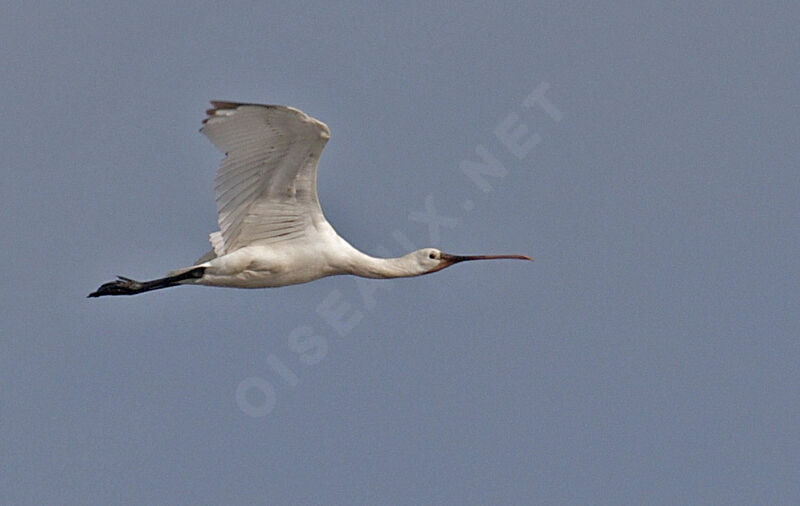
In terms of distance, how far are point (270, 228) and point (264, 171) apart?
3.39 feet

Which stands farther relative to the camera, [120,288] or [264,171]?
[120,288]

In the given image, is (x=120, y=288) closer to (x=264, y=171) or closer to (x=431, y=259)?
(x=264, y=171)

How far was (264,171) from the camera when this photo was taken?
24859mm

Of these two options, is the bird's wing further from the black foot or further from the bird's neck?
the black foot

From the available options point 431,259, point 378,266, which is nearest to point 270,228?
point 378,266

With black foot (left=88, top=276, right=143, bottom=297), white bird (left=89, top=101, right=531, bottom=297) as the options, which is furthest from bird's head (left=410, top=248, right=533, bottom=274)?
black foot (left=88, top=276, right=143, bottom=297)

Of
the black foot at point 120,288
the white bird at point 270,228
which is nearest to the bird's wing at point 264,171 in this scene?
the white bird at point 270,228

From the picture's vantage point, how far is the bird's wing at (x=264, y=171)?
24047mm

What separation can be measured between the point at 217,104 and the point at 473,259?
5180 millimetres

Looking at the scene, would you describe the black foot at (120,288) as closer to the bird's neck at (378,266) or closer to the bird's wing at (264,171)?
the bird's wing at (264,171)

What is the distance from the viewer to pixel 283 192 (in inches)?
992

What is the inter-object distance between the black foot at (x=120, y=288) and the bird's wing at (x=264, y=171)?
133cm

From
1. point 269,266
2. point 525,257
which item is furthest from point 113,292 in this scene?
point 525,257

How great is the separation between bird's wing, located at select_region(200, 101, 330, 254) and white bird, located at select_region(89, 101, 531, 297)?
1cm
